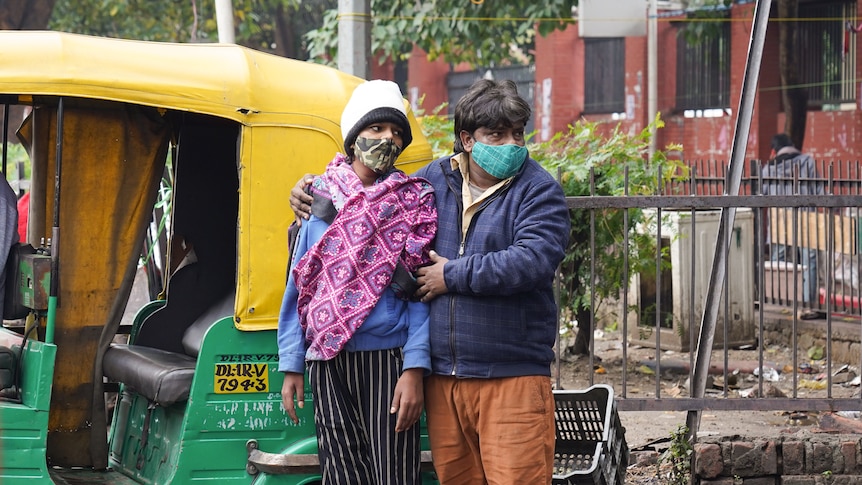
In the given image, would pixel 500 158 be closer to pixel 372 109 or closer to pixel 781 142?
pixel 372 109

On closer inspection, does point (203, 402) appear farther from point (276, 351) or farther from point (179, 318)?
point (179, 318)

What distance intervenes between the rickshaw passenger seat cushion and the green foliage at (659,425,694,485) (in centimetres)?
262

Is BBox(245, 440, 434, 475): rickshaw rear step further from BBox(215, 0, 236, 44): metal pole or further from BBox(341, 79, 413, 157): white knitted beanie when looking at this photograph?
BBox(215, 0, 236, 44): metal pole

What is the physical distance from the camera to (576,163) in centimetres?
769

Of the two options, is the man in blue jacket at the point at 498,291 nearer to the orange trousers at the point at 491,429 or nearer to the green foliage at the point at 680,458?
the orange trousers at the point at 491,429

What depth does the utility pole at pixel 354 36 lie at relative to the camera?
6.20 metres

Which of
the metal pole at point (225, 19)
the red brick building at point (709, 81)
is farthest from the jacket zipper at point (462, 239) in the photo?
the red brick building at point (709, 81)

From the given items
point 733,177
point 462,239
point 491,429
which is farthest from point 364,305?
point 733,177

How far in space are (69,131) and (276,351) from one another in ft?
3.78

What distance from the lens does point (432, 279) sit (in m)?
3.33

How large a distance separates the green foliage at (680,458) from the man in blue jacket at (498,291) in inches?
91.7

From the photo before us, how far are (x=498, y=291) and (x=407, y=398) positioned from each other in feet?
1.43

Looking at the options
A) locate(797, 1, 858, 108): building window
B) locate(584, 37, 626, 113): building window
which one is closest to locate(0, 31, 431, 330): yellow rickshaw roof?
locate(797, 1, 858, 108): building window

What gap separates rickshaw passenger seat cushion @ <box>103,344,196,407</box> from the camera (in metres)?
3.78
